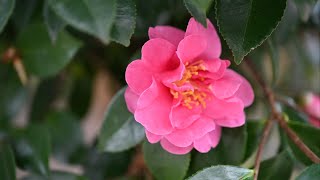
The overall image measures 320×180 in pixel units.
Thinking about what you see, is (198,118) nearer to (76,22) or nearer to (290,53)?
(76,22)

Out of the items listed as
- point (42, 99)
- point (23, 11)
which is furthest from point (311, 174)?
point (42, 99)

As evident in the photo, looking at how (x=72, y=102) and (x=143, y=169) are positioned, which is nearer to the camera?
(x=143, y=169)

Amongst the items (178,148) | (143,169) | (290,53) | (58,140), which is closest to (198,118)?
(178,148)

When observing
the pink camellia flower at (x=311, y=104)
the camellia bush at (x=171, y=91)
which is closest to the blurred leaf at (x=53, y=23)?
the camellia bush at (x=171, y=91)

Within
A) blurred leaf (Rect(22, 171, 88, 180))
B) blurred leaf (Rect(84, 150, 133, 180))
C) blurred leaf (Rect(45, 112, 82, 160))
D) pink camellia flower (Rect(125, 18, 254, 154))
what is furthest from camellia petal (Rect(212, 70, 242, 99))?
blurred leaf (Rect(45, 112, 82, 160))

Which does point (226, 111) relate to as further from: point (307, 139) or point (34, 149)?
point (34, 149)
